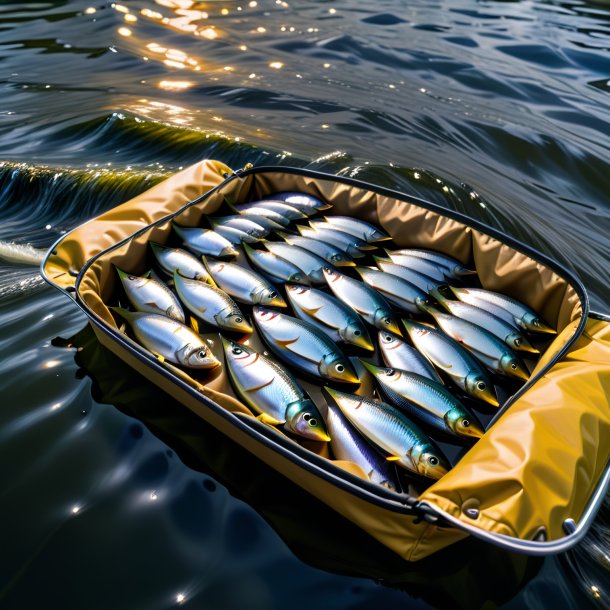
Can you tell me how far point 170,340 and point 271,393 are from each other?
2.01ft

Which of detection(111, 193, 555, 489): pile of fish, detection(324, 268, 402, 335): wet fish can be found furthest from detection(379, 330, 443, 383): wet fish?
detection(324, 268, 402, 335): wet fish

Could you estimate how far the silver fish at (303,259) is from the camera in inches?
122

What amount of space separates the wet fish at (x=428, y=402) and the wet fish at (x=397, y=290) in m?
0.62

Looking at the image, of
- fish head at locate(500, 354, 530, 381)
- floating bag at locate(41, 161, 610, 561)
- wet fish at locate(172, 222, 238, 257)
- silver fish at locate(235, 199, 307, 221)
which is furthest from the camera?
silver fish at locate(235, 199, 307, 221)

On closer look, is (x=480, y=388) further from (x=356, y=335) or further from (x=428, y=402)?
(x=356, y=335)

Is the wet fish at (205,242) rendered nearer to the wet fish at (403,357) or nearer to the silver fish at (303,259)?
the silver fish at (303,259)

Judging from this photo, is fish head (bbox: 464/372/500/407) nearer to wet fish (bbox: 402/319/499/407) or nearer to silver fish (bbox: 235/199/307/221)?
wet fish (bbox: 402/319/499/407)

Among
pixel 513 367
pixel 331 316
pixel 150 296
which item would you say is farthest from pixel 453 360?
pixel 150 296

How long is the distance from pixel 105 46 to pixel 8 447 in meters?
8.85

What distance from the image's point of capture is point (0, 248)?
184 inches

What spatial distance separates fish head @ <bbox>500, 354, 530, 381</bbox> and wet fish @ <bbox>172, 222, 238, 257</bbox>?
67.7 inches

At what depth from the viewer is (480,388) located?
2.42 meters

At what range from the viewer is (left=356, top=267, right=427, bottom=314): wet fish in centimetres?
295

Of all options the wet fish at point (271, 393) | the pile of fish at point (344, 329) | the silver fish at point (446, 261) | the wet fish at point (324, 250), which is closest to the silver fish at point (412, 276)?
the pile of fish at point (344, 329)
